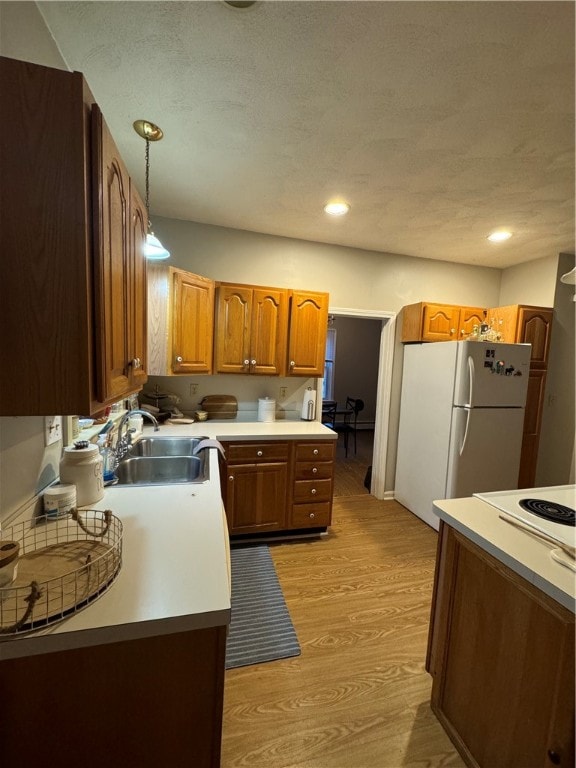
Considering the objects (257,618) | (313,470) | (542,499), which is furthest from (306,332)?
(257,618)

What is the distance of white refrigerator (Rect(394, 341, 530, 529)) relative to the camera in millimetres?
2666

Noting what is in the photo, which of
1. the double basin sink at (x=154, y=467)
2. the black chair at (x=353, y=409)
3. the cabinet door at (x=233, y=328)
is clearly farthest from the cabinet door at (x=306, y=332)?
the black chair at (x=353, y=409)

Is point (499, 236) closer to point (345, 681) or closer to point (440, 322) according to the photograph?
point (440, 322)

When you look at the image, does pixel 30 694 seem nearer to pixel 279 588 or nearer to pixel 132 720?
pixel 132 720

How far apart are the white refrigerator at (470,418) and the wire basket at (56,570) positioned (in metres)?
2.61

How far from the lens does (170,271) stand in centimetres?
230

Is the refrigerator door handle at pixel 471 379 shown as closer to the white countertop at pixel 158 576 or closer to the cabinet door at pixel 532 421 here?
the cabinet door at pixel 532 421

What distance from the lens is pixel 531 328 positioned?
3.10 meters

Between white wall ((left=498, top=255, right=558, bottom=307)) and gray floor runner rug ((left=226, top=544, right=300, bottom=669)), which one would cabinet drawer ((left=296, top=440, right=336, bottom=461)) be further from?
white wall ((left=498, top=255, right=558, bottom=307))

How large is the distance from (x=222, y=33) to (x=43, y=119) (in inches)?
33.0

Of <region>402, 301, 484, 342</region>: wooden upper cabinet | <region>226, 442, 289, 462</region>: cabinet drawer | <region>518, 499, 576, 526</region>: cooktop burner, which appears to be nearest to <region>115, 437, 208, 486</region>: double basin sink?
<region>226, 442, 289, 462</region>: cabinet drawer

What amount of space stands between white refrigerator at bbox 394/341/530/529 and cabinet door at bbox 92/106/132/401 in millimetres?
A: 2579

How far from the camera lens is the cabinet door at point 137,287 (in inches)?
45.7

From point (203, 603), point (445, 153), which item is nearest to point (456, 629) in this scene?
point (203, 603)
